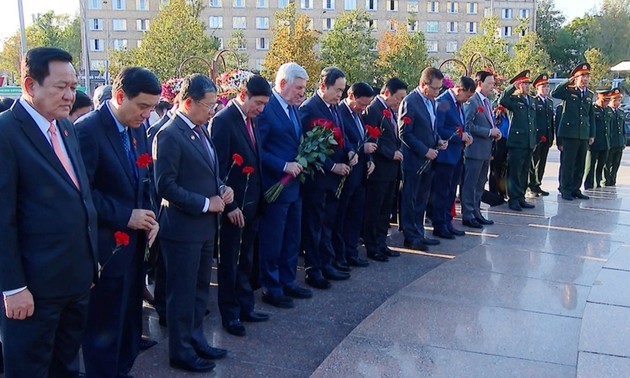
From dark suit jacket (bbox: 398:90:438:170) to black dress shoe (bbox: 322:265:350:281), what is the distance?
5.86 ft

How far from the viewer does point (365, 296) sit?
18.9 ft

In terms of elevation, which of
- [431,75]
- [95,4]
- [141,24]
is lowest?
[431,75]

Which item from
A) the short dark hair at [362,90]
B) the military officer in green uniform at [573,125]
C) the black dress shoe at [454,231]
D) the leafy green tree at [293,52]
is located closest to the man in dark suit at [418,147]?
the black dress shoe at [454,231]

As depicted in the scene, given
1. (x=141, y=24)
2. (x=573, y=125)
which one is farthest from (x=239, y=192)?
(x=141, y=24)

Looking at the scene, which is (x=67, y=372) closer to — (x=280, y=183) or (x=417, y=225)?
(x=280, y=183)

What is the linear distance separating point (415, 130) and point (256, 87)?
10.4 ft

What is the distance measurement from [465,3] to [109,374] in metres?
83.9

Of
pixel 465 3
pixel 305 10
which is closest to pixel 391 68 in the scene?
pixel 305 10

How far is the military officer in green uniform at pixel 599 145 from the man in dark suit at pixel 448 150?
5.20m

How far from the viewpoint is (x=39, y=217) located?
2816 mm

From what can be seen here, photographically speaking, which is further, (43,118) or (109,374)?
(109,374)

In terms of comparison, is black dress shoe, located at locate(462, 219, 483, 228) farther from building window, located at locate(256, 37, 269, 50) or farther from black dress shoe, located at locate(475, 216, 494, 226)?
building window, located at locate(256, 37, 269, 50)

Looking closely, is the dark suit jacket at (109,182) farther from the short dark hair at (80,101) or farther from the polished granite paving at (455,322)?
the short dark hair at (80,101)

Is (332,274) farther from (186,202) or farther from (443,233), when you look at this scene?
(186,202)
